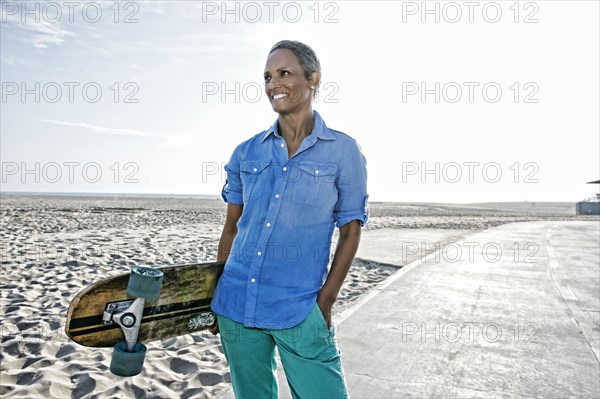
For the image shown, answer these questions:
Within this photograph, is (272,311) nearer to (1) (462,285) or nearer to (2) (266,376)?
(2) (266,376)

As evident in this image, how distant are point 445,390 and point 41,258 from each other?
25.2ft

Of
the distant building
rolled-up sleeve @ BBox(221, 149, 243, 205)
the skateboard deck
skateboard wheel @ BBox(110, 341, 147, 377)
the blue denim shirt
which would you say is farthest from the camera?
the distant building

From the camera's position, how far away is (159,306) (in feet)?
6.61

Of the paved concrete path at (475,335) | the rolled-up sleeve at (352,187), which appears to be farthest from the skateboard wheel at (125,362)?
the paved concrete path at (475,335)

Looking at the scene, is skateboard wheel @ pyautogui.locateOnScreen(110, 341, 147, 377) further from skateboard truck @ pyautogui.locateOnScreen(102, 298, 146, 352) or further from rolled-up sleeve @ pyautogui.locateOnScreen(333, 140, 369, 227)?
rolled-up sleeve @ pyautogui.locateOnScreen(333, 140, 369, 227)

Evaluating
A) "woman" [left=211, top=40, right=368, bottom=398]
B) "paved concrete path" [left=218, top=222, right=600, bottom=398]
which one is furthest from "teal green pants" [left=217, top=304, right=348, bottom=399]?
"paved concrete path" [left=218, top=222, right=600, bottom=398]

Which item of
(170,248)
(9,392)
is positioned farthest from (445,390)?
(170,248)

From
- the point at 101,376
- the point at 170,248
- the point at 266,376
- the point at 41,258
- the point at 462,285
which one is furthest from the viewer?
the point at 170,248

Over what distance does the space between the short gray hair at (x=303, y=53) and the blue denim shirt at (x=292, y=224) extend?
0.26 meters

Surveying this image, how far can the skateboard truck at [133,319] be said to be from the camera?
1642 mm

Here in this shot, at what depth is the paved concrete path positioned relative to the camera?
3.17m

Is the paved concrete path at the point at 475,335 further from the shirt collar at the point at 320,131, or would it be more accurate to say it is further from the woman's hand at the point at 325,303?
the shirt collar at the point at 320,131

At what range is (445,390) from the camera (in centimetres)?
307

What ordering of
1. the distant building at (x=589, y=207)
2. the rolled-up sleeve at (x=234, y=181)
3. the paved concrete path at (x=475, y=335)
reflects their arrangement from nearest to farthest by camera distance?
the rolled-up sleeve at (x=234, y=181), the paved concrete path at (x=475, y=335), the distant building at (x=589, y=207)
